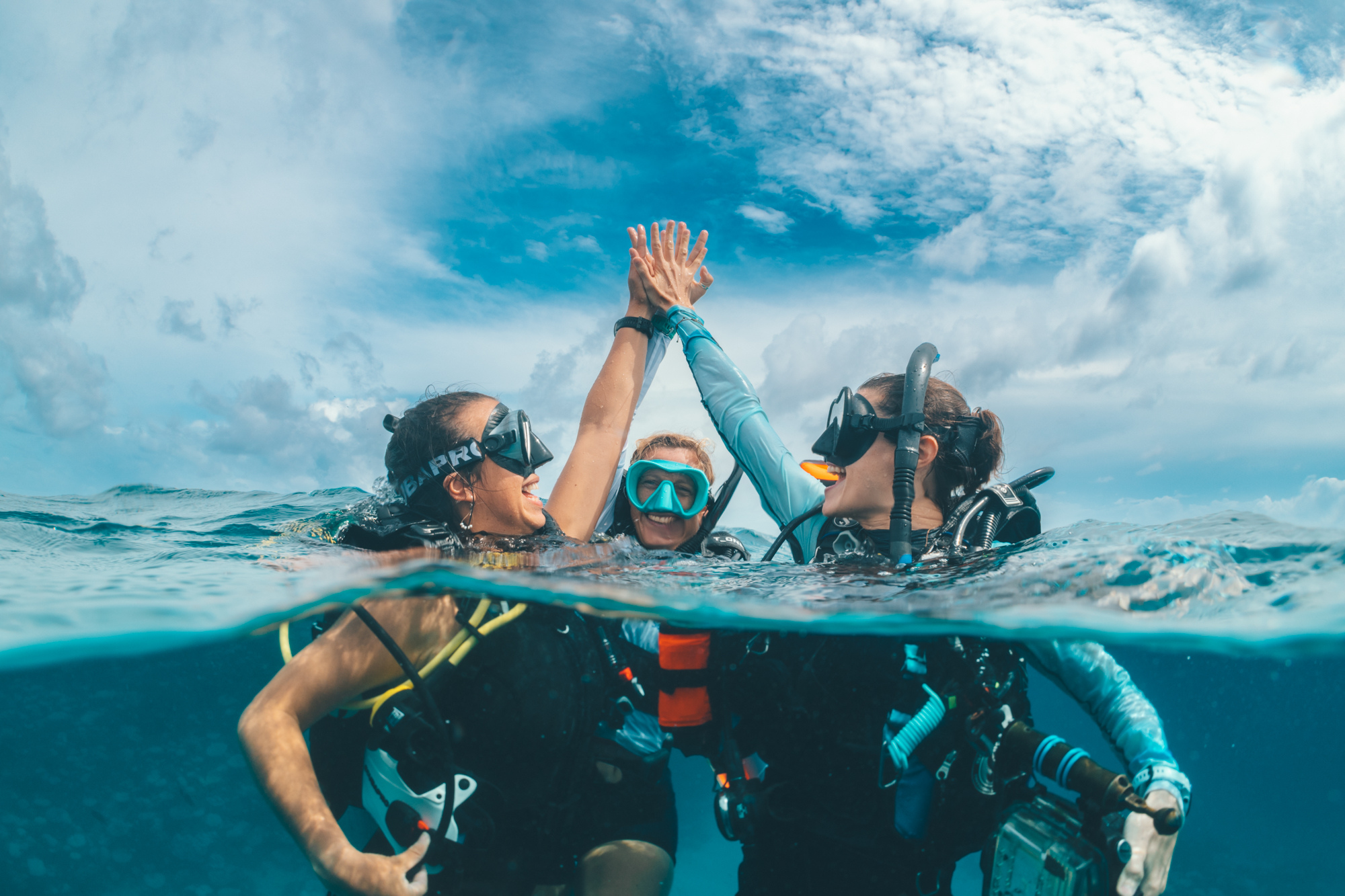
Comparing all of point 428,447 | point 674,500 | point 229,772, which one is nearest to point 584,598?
point 674,500

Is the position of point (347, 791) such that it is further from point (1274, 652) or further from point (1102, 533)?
point (1274, 652)

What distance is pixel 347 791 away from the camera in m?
3.77

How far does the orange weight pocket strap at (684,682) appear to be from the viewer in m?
4.17

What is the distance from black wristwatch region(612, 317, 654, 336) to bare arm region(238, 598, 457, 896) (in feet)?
9.93

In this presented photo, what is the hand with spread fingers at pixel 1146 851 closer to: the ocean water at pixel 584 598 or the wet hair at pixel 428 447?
the ocean water at pixel 584 598

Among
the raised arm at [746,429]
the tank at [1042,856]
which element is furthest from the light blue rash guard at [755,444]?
the tank at [1042,856]

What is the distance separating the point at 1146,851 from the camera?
2.86 m

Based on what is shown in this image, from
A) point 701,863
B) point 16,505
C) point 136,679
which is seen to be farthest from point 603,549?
point 701,863

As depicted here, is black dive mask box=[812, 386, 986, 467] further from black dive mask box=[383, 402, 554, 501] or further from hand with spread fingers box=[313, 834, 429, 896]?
hand with spread fingers box=[313, 834, 429, 896]

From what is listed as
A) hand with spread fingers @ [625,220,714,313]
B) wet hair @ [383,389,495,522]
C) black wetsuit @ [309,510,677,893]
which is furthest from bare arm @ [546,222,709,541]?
black wetsuit @ [309,510,677,893]

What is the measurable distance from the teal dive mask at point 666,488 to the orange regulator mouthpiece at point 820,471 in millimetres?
1087

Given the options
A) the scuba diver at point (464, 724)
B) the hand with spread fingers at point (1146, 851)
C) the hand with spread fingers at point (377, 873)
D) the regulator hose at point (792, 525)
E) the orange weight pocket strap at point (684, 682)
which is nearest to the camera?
the hand with spread fingers at point (1146, 851)

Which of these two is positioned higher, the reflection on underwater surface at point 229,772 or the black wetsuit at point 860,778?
the black wetsuit at point 860,778

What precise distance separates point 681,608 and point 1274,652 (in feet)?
16.6
